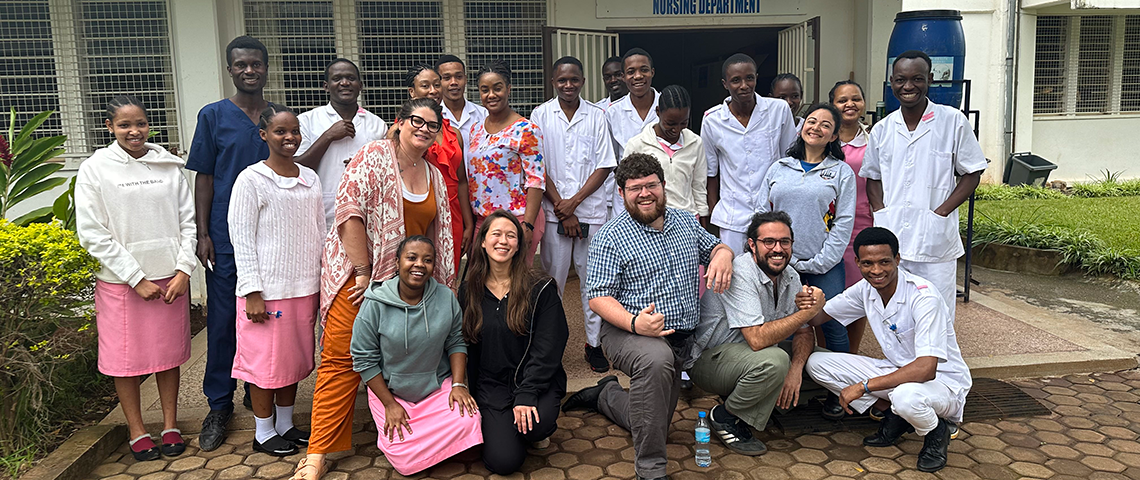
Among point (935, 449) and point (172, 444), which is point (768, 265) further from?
point (172, 444)

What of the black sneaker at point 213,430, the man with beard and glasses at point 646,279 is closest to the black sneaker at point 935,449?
the man with beard and glasses at point 646,279

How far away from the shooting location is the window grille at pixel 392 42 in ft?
25.6

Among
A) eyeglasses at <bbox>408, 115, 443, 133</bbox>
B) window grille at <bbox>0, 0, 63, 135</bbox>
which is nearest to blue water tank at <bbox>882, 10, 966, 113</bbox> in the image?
eyeglasses at <bbox>408, 115, 443, 133</bbox>

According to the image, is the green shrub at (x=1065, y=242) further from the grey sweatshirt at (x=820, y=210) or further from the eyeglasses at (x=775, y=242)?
the eyeglasses at (x=775, y=242)

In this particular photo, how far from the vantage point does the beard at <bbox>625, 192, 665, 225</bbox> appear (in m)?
3.72

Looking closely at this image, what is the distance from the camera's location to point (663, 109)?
4352 mm

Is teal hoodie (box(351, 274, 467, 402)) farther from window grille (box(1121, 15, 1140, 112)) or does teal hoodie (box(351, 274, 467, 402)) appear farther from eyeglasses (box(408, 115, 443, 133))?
window grille (box(1121, 15, 1140, 112))

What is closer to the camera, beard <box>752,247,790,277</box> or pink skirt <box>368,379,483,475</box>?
pink skirt <box>368,379,483,475</box>

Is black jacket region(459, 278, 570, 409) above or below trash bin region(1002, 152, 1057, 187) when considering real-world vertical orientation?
below

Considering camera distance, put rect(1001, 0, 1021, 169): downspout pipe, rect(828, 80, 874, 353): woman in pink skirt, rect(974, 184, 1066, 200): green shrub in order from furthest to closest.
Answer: rect(1001, 0, 1021, 169): downspout pipe < rect(974, 184, 1066, 200): green shrub < rect(828, 80, 874, 353): woman in pink skirt

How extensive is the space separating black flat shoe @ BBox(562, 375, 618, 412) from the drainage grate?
0.86m

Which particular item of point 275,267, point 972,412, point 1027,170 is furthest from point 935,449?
point 1027,170

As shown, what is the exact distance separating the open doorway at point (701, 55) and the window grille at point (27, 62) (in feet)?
21.8

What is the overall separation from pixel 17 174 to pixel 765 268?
14.6 ft
